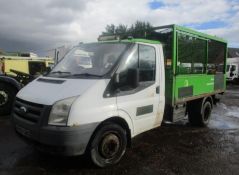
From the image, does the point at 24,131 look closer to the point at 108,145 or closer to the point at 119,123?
the point at 108,145

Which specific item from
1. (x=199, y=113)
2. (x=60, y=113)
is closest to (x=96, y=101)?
(x=60, y=113)

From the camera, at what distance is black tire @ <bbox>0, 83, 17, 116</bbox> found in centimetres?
884

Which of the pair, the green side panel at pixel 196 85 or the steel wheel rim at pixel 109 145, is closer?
the steel wheel rim at pixel 109 145

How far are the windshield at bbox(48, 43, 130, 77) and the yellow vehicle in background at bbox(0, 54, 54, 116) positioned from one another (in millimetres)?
1101

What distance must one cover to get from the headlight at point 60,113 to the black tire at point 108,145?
618 mm

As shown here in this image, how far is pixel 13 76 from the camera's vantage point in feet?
35.2

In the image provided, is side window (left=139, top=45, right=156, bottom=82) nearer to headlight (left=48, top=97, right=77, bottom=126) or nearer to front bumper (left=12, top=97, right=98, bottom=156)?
front bumper (left=12, top=97, right=98, bottom=156)

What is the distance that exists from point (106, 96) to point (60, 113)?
2.60ft

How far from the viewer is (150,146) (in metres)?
6.02

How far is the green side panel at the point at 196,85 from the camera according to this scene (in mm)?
6246

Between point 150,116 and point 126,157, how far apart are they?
2.94 ft

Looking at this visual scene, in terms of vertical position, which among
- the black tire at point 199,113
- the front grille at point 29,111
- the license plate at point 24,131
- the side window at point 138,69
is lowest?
the black tire at point 199,113

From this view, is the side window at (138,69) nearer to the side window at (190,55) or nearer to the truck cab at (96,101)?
the truck cab at (96,101)

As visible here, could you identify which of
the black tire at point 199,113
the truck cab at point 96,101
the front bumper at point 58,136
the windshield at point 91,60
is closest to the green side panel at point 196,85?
Result: the black tire at point 199,113
